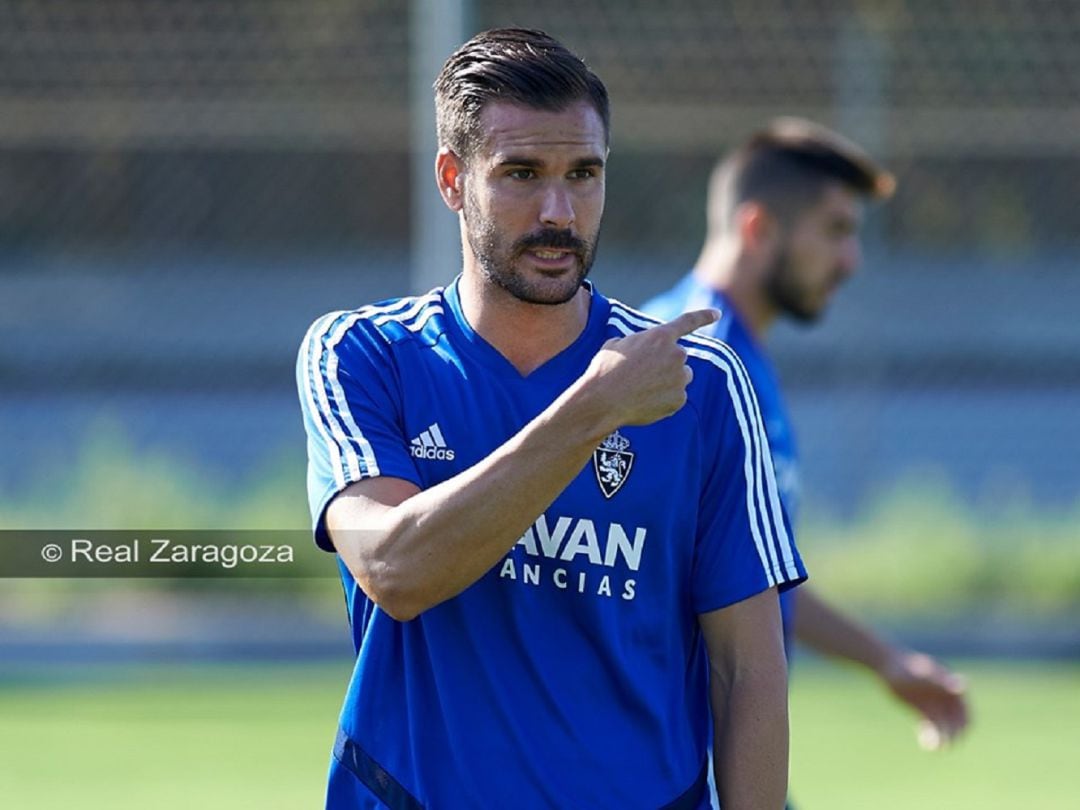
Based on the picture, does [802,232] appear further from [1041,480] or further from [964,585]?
[1041,480]

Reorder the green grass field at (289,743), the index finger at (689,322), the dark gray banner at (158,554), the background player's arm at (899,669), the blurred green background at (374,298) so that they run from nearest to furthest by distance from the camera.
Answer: the index finger at (689,322) < the background player's arm at (899,669) < the dark gray banner at (158,554) < the green grass field at (289,743) < the blurred green background at (374,298)

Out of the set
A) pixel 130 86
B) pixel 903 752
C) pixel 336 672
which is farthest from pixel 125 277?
pixel 903 752

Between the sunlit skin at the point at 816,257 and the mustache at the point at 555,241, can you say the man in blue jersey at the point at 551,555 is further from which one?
the sunlit skin at the point at 816,257

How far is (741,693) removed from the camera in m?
3.07

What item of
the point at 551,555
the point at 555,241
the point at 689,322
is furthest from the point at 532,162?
the point at 551,555

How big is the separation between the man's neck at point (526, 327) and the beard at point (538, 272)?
48 mm

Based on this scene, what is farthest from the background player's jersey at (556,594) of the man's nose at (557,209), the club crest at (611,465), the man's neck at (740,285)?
the man's neck at (740,285)

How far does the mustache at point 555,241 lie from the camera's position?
305 centimetres

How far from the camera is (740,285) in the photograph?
5.83 meters

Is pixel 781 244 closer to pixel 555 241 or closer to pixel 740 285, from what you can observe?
pixel 740 285

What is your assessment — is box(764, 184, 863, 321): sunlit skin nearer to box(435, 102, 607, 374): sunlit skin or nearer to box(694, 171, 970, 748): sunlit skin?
box(694, 171, 970, 748): sunlit skin

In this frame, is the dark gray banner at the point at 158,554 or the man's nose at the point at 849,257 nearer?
the man's nose at the point at 849,257

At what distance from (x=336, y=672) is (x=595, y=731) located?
6.28m

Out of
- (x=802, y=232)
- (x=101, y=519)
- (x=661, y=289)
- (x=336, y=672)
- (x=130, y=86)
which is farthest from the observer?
(x=130, y=86)
